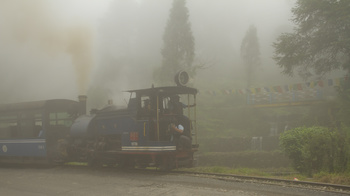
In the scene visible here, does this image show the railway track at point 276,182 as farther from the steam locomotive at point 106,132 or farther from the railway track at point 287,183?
the steam locomotive at point 106,132

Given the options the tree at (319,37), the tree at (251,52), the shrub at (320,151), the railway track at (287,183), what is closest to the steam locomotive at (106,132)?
the railway track at (287,183)

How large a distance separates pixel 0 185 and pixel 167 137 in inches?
208

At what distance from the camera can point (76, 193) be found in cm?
725

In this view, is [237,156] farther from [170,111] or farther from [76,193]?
[76,193]

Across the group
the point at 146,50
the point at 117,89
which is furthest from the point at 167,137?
the point at 146,50

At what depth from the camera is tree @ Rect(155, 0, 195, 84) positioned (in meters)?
28.4

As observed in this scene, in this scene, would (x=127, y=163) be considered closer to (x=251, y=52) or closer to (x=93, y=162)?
(x=93, y=162)

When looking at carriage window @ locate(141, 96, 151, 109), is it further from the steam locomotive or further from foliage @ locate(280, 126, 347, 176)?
foliage @ locate(280, 126, 347, 176)

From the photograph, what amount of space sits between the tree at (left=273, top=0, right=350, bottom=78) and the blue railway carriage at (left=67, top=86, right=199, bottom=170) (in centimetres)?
1239

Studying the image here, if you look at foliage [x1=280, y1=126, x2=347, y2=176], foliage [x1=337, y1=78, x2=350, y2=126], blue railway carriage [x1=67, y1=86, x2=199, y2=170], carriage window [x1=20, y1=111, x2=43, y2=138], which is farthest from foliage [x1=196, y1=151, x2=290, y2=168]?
carriage window [x1=20, y1=111, x2=43, y2=138]

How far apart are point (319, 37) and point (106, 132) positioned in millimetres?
15492

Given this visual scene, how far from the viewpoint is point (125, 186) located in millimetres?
7801

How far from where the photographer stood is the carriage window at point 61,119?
1253 cm

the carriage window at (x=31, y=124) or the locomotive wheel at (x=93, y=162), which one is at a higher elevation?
the carriage window at (x=31, y=124)
